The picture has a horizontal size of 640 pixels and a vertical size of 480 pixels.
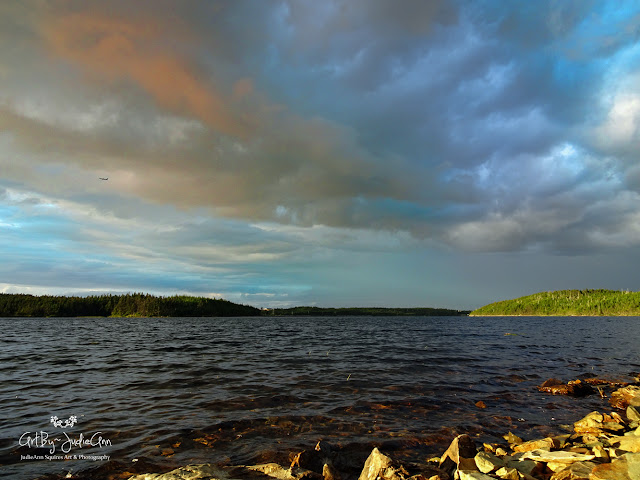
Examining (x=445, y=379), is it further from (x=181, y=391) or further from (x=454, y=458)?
(x=181, y=391)

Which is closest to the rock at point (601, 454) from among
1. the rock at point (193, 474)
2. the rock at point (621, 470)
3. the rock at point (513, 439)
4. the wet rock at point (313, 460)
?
the rock at point (621, 470)

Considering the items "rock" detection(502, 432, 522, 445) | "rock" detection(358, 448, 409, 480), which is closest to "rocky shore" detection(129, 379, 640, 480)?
"rock" detection(358, 448, 409, 480)

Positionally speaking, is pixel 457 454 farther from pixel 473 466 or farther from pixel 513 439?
pixel 513 439

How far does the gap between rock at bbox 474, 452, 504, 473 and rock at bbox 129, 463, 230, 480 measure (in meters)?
6.57

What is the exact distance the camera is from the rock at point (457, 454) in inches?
371

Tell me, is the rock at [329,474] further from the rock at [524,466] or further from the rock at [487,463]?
the rock at [524,466]

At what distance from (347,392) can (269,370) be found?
8.55 metres

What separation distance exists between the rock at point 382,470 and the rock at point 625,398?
1458cm

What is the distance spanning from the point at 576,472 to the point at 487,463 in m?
1.91

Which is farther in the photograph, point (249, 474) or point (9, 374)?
point (9, 374)

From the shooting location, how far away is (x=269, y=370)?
25.7 meters

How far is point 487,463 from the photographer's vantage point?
344 inches

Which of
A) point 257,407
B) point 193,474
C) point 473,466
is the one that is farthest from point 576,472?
point 257,407

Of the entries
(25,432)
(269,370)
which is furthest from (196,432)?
(269,370)
